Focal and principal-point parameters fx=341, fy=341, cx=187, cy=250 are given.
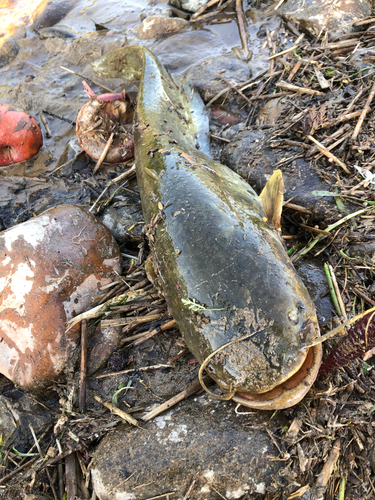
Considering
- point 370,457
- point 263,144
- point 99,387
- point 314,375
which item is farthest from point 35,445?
point 263,144

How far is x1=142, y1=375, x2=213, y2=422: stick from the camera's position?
2490 mm

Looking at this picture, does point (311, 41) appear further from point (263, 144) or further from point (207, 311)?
point (207, 311)

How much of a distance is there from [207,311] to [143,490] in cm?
121

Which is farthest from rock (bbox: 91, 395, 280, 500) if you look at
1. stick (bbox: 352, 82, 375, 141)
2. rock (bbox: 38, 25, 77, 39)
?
rock (bbox: 38, 25, 77, 39)

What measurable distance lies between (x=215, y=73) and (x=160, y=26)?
1960 millimetres

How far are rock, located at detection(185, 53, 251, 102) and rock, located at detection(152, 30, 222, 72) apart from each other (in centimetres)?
30

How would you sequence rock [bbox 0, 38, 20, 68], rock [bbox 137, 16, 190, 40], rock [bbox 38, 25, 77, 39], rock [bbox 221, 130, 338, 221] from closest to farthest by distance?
rock [bbox 221, 130, 338, 221]
rock [bbox 137, 16, 190, 40]
rock [bbox 0, 38, 20, 68]
rock [bbox 38, 25, 77, 39]

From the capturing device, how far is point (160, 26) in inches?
241

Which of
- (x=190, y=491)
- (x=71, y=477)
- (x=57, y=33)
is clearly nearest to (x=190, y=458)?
(x=190, y=491)

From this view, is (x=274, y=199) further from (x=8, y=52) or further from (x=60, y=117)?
(x=8, y=52)

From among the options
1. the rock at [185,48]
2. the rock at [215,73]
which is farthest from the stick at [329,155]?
the rock at [185,48]

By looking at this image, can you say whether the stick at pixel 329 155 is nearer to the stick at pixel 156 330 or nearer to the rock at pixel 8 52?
the stick at pixel 156 330

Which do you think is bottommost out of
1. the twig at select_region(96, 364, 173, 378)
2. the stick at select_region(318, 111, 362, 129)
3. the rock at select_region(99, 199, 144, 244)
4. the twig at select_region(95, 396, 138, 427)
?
the twig at select_region(95, 396, 138, 427)

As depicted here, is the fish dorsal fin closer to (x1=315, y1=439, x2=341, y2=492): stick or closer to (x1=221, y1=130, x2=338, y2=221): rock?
(x1=221, y1=130, x2=338, y2=221): rock
